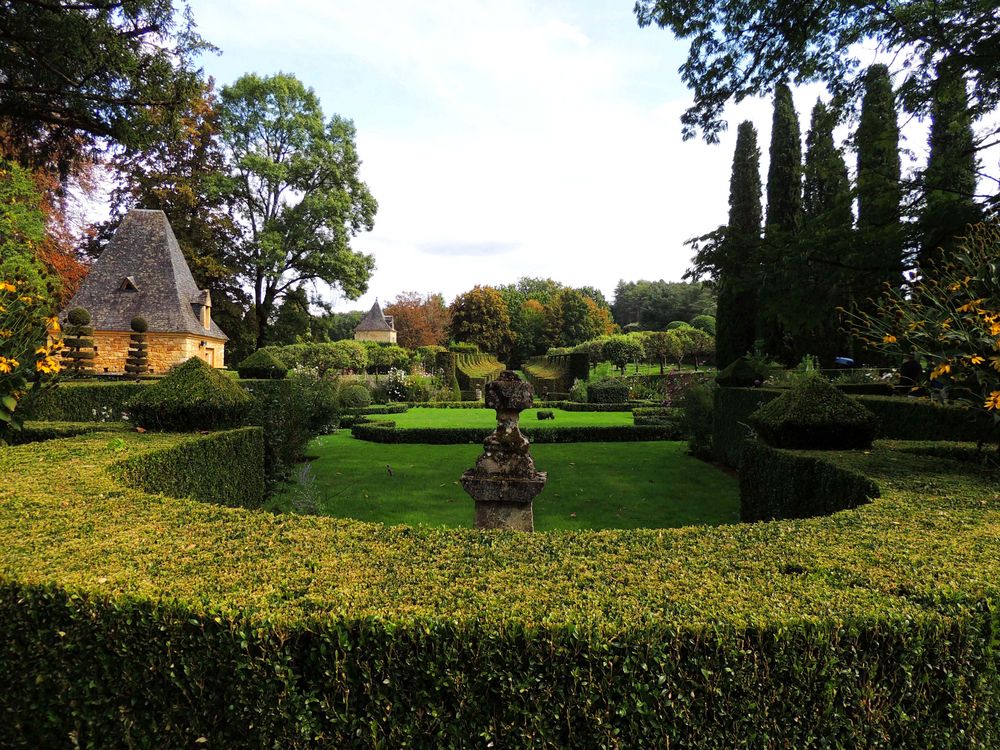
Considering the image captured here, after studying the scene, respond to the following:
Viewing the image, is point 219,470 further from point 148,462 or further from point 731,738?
point 731,738

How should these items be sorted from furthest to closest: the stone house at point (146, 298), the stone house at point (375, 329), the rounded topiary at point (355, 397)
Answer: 1. the stone house at point (375, 329)
2. the stone house at point (146, 298)
3. the rounded topiary at point (355, 397)

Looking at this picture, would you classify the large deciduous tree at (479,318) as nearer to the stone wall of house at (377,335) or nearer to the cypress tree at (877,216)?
the stone wall of house at (377,335)

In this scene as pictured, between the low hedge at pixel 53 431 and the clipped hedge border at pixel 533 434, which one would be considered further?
the clipped hedge border at pixel 533 434

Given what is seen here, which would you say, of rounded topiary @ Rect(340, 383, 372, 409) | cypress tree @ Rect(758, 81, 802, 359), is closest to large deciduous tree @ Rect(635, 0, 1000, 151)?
cypress tree @ Rect(758, 81, 802, 359)

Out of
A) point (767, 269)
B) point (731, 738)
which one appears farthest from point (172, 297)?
point (731, 738)

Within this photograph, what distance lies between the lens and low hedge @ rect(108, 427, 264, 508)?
16.3 ft

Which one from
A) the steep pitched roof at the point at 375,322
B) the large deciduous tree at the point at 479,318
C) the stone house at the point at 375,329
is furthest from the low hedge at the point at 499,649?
the steep pitched roof at the point at 375,322

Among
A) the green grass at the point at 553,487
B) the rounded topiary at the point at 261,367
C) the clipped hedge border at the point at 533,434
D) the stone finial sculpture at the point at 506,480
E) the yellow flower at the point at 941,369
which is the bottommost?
the green grass at the point at 553,487

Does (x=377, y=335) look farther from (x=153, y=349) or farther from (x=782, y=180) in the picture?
(x=782, y=180)

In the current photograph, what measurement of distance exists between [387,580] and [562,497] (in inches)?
282

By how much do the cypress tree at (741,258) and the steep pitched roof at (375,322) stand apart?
153 ft

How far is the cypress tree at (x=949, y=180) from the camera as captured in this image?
796cm

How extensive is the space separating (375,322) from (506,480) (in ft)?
208

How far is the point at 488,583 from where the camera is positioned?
2.19m
